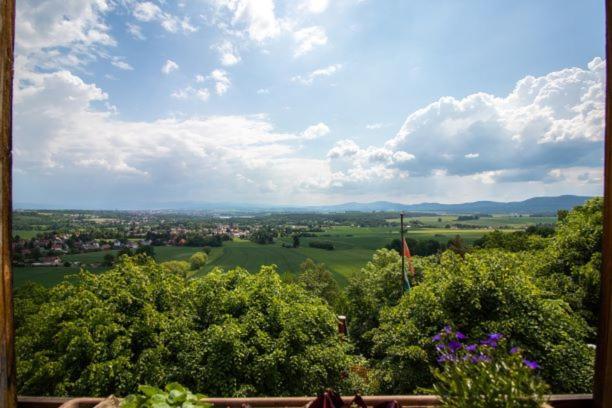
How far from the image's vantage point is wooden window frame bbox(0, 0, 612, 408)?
143cm

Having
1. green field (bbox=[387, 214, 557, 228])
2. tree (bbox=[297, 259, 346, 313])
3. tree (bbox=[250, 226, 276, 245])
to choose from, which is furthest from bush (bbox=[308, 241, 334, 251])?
green field (bbox=[387, 214, 557, 228])

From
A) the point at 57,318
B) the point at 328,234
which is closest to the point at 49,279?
the point at 57,318

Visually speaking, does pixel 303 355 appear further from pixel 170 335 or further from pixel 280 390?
pixel 170 335

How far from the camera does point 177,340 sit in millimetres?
7988

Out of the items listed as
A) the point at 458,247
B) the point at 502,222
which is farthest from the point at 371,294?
the point at 502,222

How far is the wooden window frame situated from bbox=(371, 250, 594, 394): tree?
6.72 m

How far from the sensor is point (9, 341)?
1494 mm

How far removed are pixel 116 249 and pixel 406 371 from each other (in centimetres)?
3460

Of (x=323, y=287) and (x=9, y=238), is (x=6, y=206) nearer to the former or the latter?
(x=9, y=238)

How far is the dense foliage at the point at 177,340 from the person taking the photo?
725 cm

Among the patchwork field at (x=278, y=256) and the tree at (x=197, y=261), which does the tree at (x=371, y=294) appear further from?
the tree at (x=197, y=261)

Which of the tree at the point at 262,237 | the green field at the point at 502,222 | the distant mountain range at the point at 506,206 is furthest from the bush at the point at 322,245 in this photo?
the distant mountain range at the point at 506,206

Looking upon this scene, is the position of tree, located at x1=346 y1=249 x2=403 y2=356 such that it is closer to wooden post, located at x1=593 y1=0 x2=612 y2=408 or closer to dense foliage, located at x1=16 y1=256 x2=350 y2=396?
dense foliage, located at x1=16 y1=256 x2=350 y2=396

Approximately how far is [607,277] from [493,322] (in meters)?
7.25
